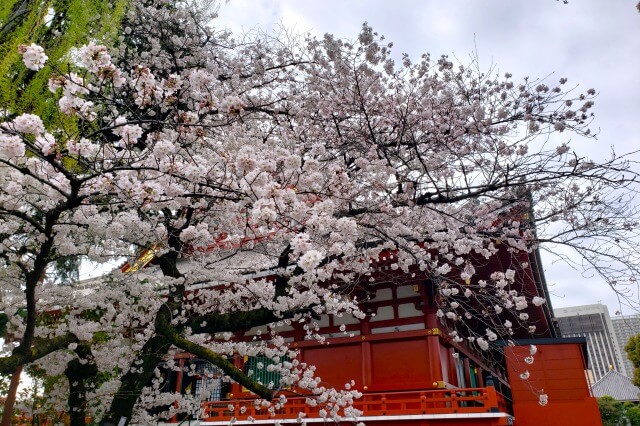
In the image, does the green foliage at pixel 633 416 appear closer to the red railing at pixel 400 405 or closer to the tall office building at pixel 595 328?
the red railing at pixel 400 405

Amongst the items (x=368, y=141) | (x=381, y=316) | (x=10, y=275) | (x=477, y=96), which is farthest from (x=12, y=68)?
(x=381, y=316)

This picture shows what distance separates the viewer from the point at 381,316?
1084 cm

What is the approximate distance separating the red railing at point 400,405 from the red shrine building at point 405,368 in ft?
0.07

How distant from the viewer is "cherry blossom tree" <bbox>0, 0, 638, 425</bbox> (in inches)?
170

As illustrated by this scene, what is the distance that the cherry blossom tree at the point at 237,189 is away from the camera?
14.2 ft

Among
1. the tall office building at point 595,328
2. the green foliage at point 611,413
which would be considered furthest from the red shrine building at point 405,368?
the tall office building at point 595,328

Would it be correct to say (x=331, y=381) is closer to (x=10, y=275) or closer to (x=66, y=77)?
(x=10, y=275)

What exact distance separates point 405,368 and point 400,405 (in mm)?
918

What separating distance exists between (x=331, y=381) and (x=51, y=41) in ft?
29.4

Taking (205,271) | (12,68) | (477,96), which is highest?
(477,96)

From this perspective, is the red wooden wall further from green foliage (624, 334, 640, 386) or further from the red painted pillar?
green foliage (624, 334, 640, 386)

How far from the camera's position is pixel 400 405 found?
9430mm

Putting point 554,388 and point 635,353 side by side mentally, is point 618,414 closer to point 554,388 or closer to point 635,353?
point 635,353

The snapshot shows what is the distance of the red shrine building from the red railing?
0.07ft
